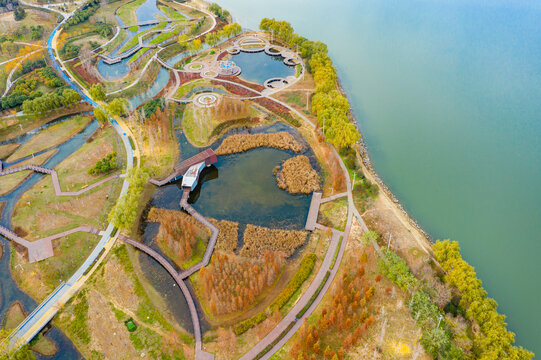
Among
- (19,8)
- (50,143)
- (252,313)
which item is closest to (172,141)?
(50,143)

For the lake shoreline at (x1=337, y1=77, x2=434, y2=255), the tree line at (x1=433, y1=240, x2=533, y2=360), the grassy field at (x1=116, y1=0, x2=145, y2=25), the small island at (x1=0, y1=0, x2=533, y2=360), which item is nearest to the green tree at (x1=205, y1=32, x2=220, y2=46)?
the small island at (x1=0, y1=0, x2=533, y2=360)

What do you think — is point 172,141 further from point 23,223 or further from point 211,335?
point 211,335

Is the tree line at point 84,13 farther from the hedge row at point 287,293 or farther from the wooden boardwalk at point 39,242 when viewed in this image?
the hedge row at point 287,293

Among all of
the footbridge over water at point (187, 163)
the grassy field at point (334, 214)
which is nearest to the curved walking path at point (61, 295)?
the footbridge over water at point (187, 163)

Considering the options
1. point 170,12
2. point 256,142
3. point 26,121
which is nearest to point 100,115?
point 26,121

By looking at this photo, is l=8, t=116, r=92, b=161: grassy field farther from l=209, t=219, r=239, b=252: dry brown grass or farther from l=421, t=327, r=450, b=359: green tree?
l=421, t=327, r=450, b=359: green tree
